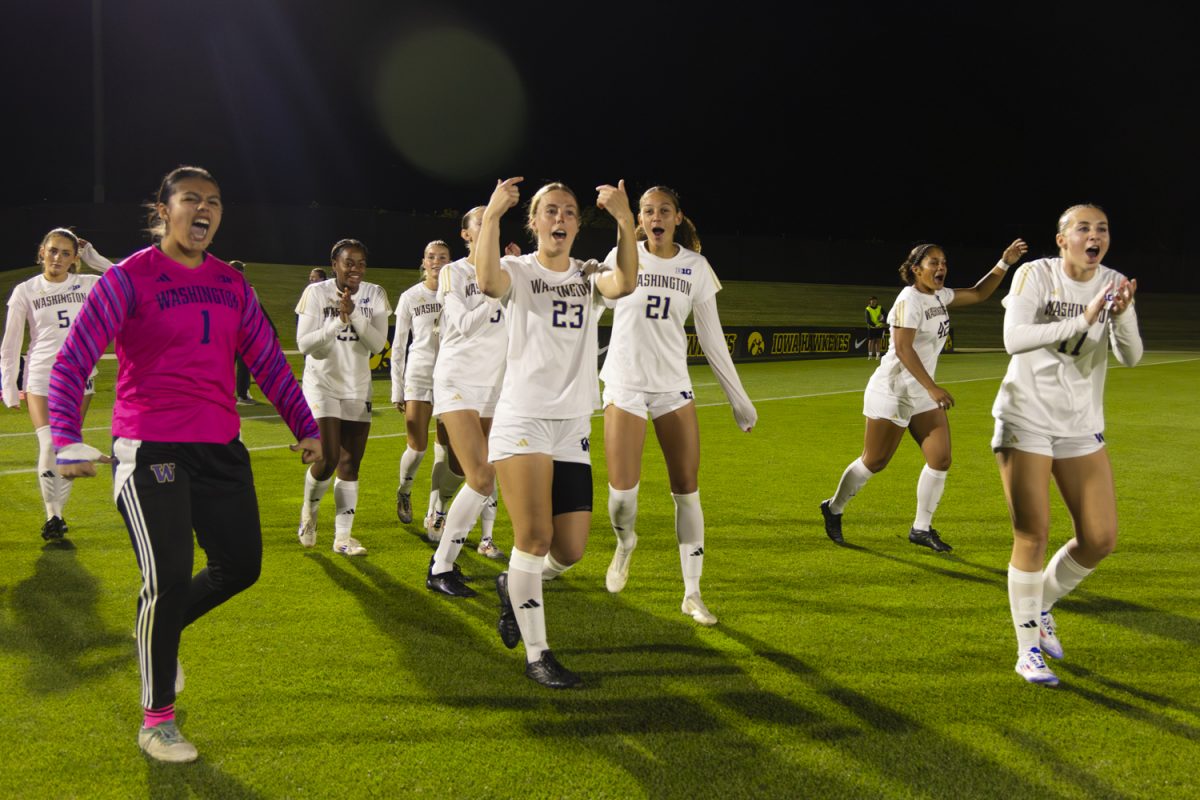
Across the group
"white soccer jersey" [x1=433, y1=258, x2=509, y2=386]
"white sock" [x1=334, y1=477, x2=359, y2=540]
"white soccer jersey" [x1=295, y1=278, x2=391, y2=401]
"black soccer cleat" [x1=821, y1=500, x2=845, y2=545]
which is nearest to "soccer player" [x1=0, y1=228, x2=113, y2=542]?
"white soccer jersey" [x1=295, y1=278, x2=391, y2=401]

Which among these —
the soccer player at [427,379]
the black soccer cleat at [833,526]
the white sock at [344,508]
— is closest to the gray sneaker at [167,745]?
the white sock at [344,508]

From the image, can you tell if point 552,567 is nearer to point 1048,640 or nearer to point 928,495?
point 1048,640

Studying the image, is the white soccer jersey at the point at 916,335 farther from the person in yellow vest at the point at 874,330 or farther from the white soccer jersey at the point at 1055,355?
the person in yellow vest at the point at 874,330

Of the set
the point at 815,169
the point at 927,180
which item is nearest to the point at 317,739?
the point at 815,169

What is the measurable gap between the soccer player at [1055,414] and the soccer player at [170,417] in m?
3.27

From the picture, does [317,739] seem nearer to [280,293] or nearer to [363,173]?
[280,293]

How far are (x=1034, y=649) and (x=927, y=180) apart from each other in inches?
2174

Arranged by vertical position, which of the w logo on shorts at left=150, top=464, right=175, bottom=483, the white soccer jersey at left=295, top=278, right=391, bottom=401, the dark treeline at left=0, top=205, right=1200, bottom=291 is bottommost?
the w logo on shorts at left=150, top=464, right=175, bottom=483

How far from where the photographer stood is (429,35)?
140 ft

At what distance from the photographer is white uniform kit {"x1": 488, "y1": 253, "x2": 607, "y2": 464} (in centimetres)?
421

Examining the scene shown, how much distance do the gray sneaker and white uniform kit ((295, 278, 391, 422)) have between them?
318cm

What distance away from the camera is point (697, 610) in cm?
528

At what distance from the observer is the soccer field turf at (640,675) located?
3474 millimetres

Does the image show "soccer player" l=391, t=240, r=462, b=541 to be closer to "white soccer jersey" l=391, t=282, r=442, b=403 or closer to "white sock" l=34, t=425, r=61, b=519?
"white soccer jersey" l=391, t=282, r=442, b=403
